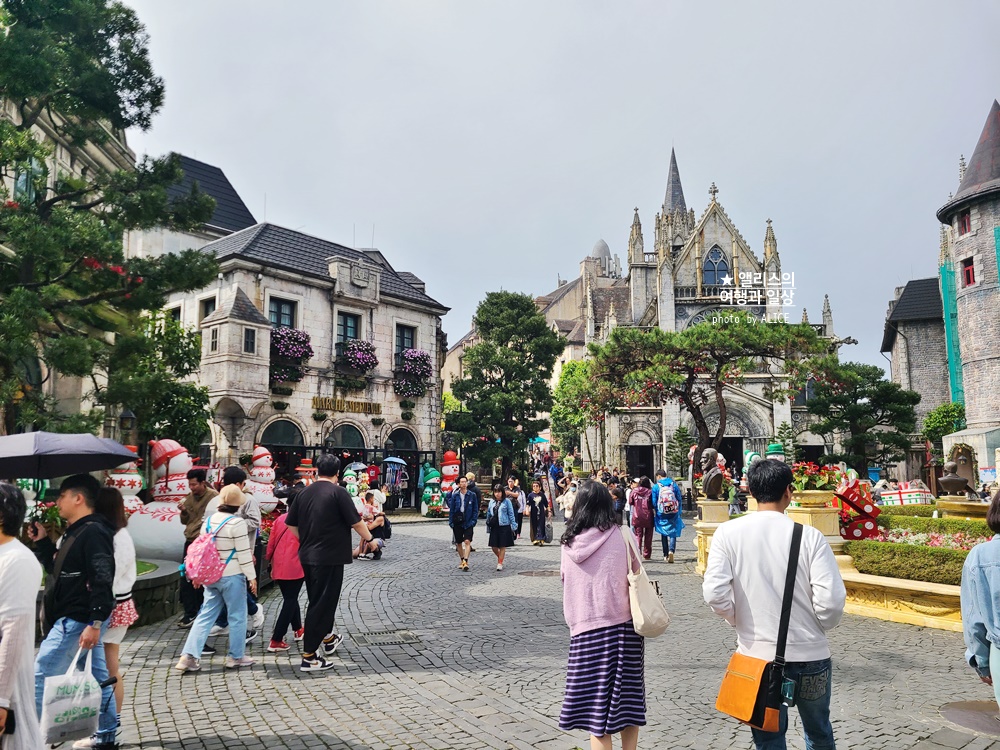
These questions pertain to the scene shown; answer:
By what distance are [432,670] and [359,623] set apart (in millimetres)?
2500

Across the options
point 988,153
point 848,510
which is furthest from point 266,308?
point 988,153

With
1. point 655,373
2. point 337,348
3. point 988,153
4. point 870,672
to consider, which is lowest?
point 870,672

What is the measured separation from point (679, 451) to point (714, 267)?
15383mm

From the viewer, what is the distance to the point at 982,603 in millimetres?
3811

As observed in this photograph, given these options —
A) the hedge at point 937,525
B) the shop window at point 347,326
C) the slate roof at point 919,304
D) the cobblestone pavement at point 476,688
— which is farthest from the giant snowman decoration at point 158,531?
the slate roof at point 919,304

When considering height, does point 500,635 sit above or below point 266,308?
below

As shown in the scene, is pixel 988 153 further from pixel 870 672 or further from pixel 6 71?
pixel 6 71

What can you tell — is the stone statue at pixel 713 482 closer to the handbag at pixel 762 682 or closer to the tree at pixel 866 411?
the handbag at pixel 762 682

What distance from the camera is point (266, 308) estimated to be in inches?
1012

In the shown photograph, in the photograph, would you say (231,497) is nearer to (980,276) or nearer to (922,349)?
(980,276)

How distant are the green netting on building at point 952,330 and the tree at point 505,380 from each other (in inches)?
858

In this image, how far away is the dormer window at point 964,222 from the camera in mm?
33312

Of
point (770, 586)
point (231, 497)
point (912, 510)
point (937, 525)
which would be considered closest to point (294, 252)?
point (912, 510)

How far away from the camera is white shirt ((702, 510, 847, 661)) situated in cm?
349
